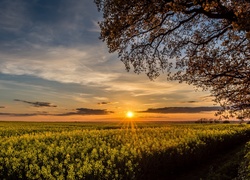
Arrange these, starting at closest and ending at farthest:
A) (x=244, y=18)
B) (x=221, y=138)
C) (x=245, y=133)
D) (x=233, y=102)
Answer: (x=244, y=18), (x=233, y=102), (x=221, y=138), (x=245, y=133)

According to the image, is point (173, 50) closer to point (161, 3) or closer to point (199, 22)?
point (199, 22)

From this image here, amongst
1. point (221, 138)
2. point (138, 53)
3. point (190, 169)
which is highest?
point (138, 53)

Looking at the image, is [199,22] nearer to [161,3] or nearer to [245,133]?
[161,3]

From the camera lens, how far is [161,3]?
45.2 ft

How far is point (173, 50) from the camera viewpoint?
742 inches

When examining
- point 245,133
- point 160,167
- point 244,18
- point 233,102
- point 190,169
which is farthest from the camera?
point 245,133

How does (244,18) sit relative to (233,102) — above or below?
above

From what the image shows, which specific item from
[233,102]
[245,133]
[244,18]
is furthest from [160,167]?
[245,133]

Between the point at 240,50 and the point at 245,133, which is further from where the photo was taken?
the point at 245,133

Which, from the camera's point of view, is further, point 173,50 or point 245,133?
point 245,133

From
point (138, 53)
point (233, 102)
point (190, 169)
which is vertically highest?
point (138, 53)

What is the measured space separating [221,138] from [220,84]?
1194 centimetres

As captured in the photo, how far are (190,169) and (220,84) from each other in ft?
21.2

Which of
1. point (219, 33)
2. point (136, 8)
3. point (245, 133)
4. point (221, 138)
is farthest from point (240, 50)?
point (245, 133)
